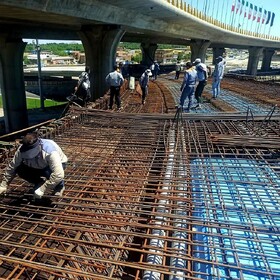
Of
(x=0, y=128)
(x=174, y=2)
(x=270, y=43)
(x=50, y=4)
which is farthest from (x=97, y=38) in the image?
(x=270, y=43)

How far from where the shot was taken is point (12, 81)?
21.7 m

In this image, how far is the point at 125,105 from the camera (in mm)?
11445

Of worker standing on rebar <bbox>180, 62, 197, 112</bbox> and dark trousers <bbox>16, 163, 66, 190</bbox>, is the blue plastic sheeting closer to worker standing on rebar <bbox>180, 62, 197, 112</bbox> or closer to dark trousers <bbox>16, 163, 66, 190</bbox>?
dark trousers <bbox>16, 163, 66, 190</bbox>

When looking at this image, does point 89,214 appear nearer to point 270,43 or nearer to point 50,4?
point 50,4

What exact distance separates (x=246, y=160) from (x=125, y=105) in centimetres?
689

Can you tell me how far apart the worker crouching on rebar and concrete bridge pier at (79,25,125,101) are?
14342 millimetres

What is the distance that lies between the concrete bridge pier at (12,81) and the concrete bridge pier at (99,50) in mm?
5908

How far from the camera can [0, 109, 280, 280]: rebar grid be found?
2797mm

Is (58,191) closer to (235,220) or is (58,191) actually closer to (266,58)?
(235,220)

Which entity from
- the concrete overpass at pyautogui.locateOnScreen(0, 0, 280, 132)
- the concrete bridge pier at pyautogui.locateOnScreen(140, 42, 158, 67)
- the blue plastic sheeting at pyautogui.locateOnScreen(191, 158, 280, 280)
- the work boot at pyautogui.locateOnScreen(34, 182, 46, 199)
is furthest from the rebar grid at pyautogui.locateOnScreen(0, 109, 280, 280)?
the concrete bridge pier at pyautogui.locateOnScreen(140, 42, 158, 67)

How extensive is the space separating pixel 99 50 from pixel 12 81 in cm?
820

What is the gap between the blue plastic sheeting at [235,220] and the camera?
2.84 metres

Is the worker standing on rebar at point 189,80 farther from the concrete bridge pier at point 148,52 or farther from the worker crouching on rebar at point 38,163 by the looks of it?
the concrete bridge pier at point 148,52

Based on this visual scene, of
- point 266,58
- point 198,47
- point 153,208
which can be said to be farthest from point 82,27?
point 266,58
